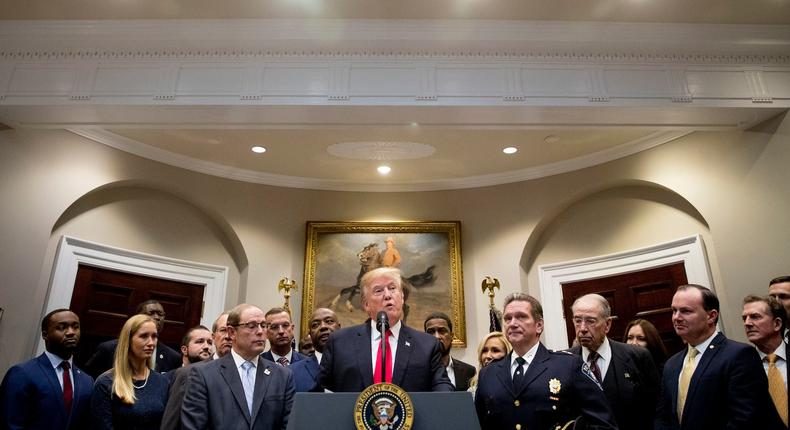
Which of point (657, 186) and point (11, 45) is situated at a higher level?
point (11, 45)

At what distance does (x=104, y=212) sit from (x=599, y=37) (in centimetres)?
513

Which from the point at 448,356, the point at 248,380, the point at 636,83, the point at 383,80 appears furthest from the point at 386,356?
the point at 636,83

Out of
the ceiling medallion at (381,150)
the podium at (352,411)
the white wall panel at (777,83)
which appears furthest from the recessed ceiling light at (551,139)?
the podium at (352,411)

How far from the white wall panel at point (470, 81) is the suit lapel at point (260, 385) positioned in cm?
266

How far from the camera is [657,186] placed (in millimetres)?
5691

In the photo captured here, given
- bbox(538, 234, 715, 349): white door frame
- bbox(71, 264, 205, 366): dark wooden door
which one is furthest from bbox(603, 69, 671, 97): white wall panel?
bbox(71, 264, 205, 366): dark wooden door

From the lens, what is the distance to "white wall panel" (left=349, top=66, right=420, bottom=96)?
4414 mm

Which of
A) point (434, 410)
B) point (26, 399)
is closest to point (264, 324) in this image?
point (434, 410)

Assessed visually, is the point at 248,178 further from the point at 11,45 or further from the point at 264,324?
the point at 264,324

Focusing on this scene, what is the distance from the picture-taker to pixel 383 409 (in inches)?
68.6

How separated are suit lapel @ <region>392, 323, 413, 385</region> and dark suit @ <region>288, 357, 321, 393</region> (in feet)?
3.44

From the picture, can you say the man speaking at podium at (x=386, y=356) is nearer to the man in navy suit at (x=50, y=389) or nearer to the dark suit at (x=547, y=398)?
the dark suit at (x=547, y=398)

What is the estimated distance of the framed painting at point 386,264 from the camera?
251 inches

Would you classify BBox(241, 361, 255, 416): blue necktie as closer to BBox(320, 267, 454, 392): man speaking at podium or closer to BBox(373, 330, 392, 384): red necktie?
BBox(320, 267, 454, 392): man speaking at podium
